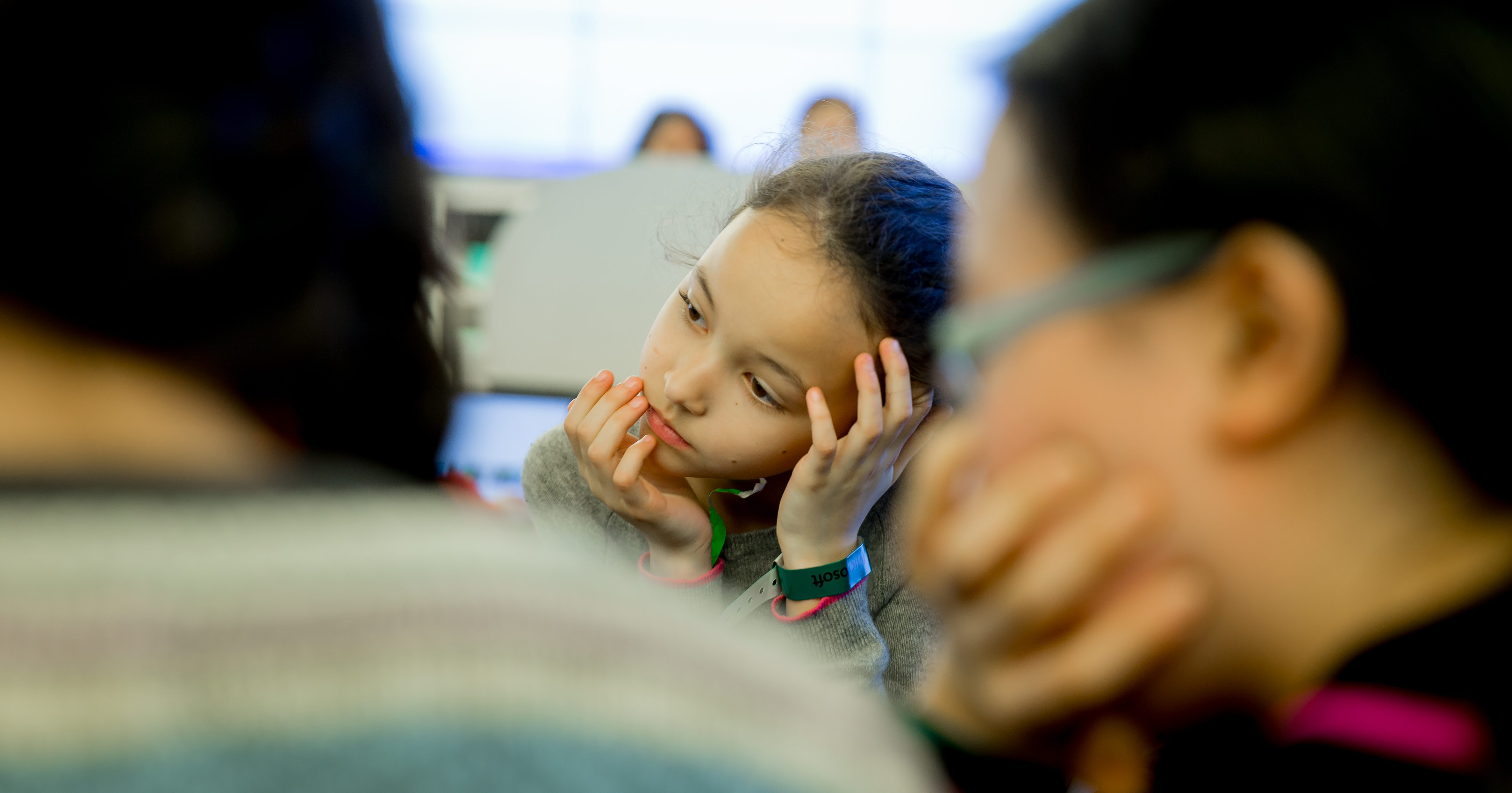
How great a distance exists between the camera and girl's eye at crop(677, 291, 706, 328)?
4.17 ft

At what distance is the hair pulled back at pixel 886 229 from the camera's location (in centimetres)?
125

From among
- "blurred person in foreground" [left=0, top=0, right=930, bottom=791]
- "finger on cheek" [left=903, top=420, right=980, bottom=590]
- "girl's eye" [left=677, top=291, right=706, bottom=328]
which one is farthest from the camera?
"girl's eye" [left=677, top=291, right=706, bottom=328]

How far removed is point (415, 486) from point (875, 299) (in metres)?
0.86

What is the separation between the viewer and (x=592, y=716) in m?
0.35

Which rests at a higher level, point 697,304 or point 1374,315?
point 1374,315

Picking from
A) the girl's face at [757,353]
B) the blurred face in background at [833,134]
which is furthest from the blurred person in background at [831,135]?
the girl's face at [757,353]

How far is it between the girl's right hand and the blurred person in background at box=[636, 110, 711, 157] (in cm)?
271

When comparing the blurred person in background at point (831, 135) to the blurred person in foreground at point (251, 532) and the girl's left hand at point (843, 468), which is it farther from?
the blurred person in foreground at point (251, 532)

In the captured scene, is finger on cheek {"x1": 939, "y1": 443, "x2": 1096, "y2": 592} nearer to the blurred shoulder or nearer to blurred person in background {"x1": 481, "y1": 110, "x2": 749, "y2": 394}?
the blurred shoulder

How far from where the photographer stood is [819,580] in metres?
1.21

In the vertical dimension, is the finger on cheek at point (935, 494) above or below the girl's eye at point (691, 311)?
above

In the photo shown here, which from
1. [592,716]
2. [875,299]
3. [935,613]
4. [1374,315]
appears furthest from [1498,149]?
[935,613]

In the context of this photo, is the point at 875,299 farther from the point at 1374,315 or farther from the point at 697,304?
the point at 1374,315

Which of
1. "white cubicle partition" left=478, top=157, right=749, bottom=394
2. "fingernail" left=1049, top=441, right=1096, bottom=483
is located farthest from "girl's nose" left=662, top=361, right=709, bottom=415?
"white cubicle partition" left=478, top=157, right=749, bottom=394
